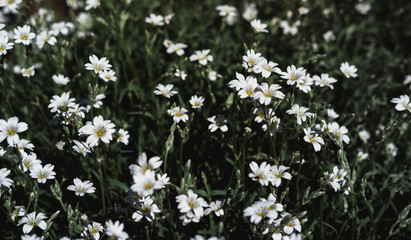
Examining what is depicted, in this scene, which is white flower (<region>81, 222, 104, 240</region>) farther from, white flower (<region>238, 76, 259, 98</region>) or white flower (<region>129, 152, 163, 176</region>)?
white flower (<region>238, 76, 259, 98</region>)

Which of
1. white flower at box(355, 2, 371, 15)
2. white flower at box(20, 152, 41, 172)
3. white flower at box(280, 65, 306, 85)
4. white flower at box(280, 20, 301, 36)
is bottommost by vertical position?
white flower at box(20, 152, 41, 172)

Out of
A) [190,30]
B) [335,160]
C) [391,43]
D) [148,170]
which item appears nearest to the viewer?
A: [148,170]

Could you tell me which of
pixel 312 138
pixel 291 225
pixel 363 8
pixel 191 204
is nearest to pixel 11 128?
pixel 191 204

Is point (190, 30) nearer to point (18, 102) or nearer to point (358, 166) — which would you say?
point (18, 102)

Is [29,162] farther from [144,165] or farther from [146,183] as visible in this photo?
[146,183]

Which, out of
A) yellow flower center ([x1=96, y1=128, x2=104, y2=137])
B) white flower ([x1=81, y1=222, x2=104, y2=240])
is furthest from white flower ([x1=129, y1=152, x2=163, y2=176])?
white flower ([x1=81, y1=222, x2=104, y2=240])

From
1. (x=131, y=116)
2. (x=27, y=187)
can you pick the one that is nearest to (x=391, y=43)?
(x=131, y=116)

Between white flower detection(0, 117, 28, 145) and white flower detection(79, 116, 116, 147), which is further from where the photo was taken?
white flower detection(0, 117, 28, 145)
